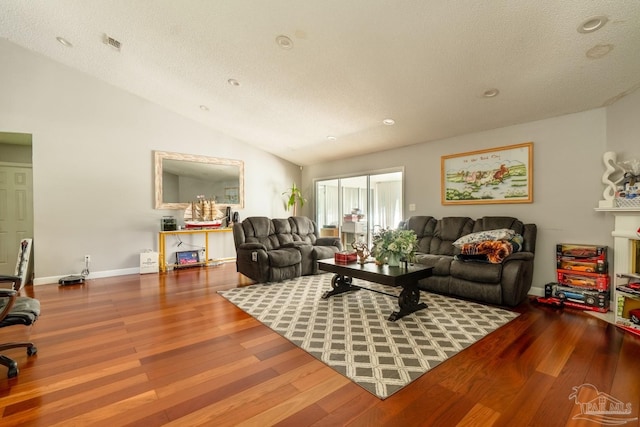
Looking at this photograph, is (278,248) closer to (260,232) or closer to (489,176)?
(260,232)

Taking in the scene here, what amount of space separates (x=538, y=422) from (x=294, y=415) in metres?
1.30

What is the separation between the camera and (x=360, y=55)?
3.15m

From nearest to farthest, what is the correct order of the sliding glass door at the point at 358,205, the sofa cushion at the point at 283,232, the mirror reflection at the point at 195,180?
1. the sofa cushion at the point at 283,232
2. the mirror reflection at the point at 195,180
3. the sliding glass door at the point at 358,205

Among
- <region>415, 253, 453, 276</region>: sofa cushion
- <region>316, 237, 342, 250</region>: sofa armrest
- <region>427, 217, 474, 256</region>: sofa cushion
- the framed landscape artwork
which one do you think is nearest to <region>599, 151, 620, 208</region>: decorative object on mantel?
the framed landscape artwork

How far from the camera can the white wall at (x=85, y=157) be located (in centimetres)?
450

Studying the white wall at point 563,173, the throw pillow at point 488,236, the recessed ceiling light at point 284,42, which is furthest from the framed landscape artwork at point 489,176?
the recessed ceiling light at point 284,42

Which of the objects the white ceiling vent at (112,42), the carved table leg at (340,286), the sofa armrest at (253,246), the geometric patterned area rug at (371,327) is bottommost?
the geometric patterned area rug at (371,327)

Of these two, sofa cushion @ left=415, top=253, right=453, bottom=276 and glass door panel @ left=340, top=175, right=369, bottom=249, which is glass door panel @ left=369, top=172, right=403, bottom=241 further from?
sofa cushion @ left=415, top=253, right=453, bottom=276

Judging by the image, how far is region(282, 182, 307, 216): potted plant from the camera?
7.28 meters

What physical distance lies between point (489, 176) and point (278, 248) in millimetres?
3537

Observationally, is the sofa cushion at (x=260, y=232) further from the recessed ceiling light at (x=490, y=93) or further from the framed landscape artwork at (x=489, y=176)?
the recessed ceiling light at (x=490, y=93)

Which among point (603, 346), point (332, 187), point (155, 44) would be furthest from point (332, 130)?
point (603, 346)

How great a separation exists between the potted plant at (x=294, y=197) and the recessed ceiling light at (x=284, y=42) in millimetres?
4238

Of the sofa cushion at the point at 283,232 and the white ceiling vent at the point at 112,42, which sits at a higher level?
the white ceiling vent at the point at 112,42
